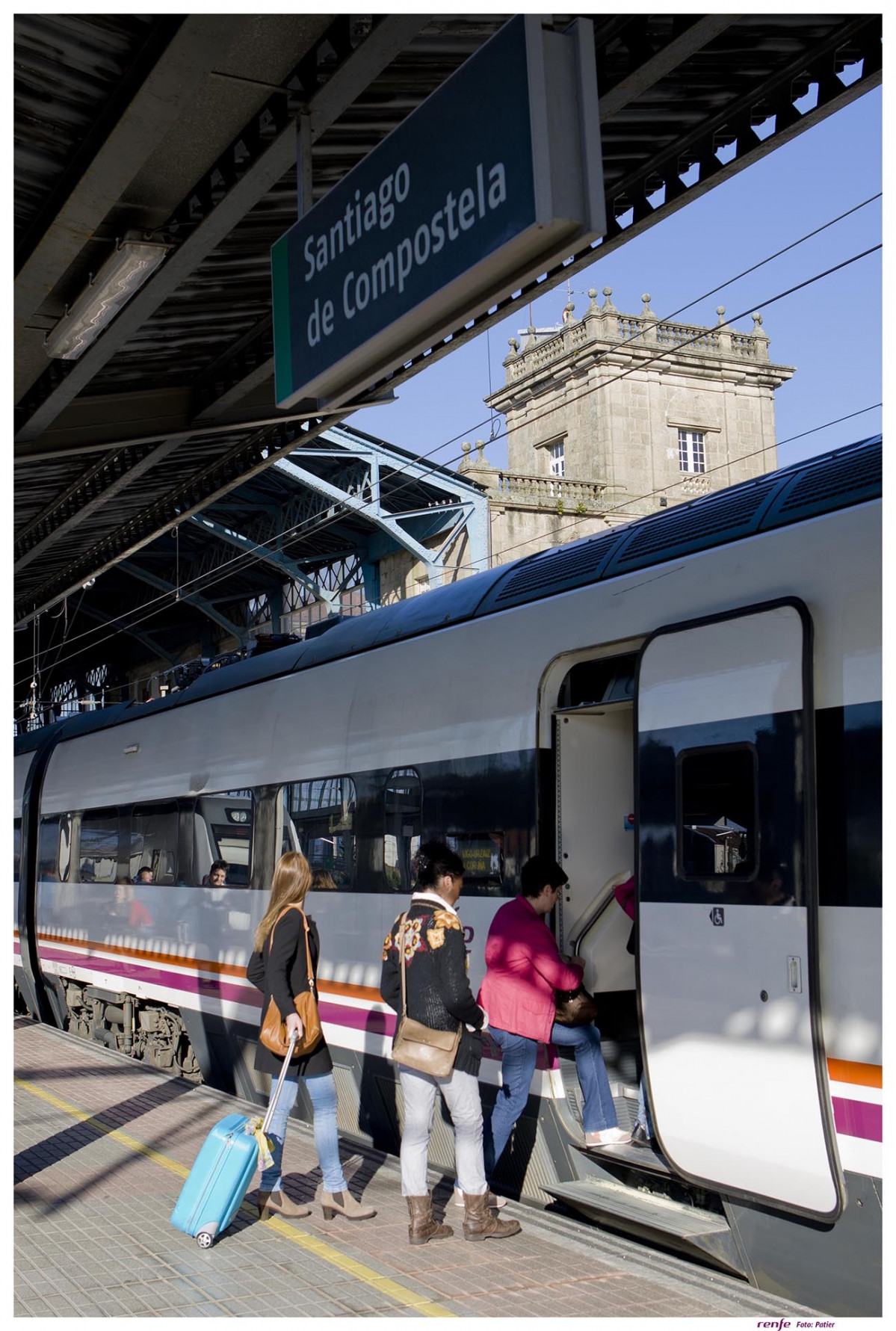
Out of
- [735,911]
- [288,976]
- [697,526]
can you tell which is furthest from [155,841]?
[735,911]

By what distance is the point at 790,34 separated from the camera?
511 cm

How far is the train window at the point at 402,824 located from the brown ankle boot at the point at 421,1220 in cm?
214

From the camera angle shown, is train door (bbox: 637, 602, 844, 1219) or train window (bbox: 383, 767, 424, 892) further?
train window (bbox: 383, 767, 424, 892)

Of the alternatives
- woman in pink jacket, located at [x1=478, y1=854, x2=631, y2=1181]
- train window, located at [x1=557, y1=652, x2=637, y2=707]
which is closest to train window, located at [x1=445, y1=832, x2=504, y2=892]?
woman in pink jacket, located at [x1=478, y1=854, x2=631, y2=1181]

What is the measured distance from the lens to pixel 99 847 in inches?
512

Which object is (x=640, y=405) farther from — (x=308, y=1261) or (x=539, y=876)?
(x=308, y=1261)

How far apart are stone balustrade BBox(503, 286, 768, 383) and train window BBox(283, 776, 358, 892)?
28.4m

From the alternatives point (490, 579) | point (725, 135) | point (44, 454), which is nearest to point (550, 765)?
point (490, 579)

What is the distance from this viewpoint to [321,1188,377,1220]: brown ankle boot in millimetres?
5848

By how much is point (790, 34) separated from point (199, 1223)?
5376mm

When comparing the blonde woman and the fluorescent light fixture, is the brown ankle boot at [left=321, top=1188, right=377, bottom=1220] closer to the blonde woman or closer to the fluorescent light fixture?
the blonde woman

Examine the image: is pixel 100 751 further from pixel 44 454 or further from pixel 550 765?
pixel 550 765

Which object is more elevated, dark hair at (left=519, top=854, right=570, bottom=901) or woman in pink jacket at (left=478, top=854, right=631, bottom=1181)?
dark hair at (left=519, top=854, right=570, bottom=901)

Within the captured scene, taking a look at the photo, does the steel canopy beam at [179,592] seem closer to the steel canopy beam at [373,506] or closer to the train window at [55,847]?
the steel canopy beam at [373,506]
